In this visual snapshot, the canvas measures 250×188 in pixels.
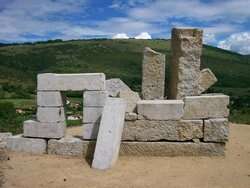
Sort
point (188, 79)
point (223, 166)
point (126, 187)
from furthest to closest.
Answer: point (188, 79) < point (223, 166) < point (126, 187)

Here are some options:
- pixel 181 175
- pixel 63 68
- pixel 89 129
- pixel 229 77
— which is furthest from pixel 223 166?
pixel 229 77

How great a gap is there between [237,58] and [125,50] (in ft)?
77.6

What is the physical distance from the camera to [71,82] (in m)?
9.92

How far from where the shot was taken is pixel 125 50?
235 ft

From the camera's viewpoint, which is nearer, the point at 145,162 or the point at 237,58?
the point at 145,162

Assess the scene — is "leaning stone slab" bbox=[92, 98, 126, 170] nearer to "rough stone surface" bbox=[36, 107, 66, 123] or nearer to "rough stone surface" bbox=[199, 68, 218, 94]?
"rough stone surface" bbox=[36, 107, 66, 123]

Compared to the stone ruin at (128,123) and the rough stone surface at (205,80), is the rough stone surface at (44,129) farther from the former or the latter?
the rough stone surface at (205,80)

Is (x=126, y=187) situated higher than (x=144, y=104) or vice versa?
(x=144, y=104)

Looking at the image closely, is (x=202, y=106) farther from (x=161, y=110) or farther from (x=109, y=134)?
(x=109, y=134)

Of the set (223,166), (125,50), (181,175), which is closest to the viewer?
(181,175)

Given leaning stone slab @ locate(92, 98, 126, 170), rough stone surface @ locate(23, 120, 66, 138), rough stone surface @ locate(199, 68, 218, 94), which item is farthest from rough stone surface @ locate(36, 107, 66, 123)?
rough stone surface @ locate(199, 68, 218, 94)

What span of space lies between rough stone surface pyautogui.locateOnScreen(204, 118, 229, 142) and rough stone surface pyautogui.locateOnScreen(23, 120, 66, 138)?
3.73m

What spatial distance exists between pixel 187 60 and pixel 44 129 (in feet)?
14.1

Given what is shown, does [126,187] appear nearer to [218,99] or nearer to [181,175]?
[181,175]
